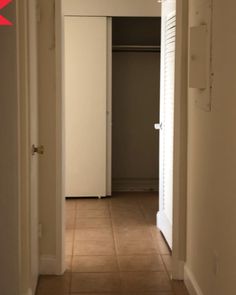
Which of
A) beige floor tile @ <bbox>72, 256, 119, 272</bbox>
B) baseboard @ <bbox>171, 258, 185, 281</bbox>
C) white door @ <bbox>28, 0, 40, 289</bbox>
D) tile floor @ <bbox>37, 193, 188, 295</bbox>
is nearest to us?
white door @ <bbox>28, 0, 40, 289</bbox>

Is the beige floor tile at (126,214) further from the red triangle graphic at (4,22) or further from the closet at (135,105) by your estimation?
the red triangle graphic at (4,22)

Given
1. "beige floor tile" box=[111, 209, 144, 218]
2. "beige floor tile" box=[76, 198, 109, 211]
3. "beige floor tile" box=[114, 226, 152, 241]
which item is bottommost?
"beige floor tile" box=[114, 226, 152, 241]

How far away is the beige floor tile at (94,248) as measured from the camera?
14.7ft

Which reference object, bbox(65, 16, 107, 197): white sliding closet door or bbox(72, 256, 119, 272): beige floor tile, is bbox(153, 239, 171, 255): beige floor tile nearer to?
bbox(72, 256, 119, 272): beige floor tile

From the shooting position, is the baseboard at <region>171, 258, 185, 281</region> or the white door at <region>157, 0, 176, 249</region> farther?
the white door at <region>157, 0, 176, 249</region>

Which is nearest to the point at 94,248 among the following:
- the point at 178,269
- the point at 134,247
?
the point at 134,247

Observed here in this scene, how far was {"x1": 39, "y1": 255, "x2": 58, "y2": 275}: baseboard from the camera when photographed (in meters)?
3.95

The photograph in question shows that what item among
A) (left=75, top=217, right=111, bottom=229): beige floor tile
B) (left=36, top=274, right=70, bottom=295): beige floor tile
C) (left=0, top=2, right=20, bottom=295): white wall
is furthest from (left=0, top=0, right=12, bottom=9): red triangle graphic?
(left=75, top=217, right=111, bottom=229): beige floor tile

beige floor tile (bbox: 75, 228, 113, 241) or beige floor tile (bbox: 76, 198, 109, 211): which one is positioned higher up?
beige floor tile (bbox: 76, 198, 109, 211)

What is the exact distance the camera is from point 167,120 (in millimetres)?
4828

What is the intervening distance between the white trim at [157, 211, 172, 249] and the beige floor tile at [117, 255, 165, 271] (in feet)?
0.92

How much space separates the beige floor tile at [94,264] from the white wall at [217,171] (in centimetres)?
74

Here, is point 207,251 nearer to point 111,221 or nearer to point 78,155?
point 111,221

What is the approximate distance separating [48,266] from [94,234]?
1.09 m
